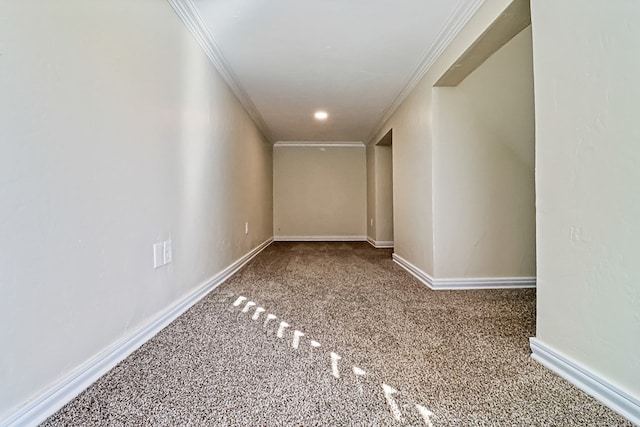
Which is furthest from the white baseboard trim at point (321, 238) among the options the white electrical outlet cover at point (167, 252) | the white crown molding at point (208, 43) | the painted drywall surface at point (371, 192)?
the white electrical outlet cover at point (167, 252)

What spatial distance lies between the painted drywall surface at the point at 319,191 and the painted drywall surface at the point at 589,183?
4.33 m

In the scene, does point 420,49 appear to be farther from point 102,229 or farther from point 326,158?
point 326,158

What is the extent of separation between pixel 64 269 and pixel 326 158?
189 inches

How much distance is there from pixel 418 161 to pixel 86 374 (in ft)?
8.33

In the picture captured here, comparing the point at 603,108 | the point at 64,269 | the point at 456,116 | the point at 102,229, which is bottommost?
the point at 64,269

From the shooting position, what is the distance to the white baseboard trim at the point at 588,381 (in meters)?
0.82

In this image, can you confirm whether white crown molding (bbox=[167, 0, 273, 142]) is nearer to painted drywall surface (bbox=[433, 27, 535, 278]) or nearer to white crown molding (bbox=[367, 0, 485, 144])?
white crown molding (bbox=[367, 0, 485, 144])

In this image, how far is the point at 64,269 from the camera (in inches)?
36.0

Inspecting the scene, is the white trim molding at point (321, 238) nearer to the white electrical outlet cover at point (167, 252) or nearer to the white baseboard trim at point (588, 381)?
the white electrical outlet cover at point (167, 252)

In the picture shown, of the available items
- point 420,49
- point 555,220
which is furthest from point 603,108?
point 420,49

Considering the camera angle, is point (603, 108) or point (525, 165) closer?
point (603, 108)

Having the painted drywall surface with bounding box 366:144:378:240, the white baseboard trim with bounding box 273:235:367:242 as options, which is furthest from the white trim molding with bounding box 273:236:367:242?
the painted drywall surface with bounding box 366:144:378:240

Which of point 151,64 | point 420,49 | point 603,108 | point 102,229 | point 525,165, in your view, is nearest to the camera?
point 603,108

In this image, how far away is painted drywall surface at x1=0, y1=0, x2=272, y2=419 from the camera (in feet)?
2.54
